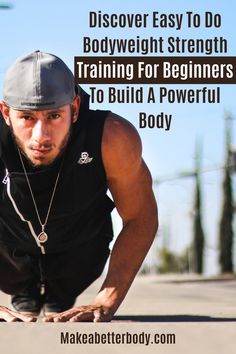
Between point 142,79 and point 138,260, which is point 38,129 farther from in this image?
point 142,79

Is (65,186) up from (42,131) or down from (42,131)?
down

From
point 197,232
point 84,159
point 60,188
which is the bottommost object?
point 197,232

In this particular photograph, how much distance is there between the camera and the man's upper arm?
3.21 meters

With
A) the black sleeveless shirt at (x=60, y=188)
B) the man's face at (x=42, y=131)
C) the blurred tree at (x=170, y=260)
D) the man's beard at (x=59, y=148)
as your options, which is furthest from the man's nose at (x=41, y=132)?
the blurred tree at (x=170, y=260)

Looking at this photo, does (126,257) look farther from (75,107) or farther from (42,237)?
(75,107)

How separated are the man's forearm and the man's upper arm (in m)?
0.05

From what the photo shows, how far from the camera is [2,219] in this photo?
3508 mm

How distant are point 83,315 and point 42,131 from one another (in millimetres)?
586

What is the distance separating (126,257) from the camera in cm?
321

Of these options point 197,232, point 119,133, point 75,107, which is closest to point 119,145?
point 119,133

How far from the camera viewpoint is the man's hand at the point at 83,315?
270 centimetres

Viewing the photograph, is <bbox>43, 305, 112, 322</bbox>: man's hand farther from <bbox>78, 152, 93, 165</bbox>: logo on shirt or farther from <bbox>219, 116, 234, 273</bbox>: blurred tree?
<bbox>219, 116, 234, 273</bbox>: blurred tree

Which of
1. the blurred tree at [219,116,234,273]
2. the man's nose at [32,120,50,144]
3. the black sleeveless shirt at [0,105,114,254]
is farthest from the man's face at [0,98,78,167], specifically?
the blurred tree at [219,116,234,273]
